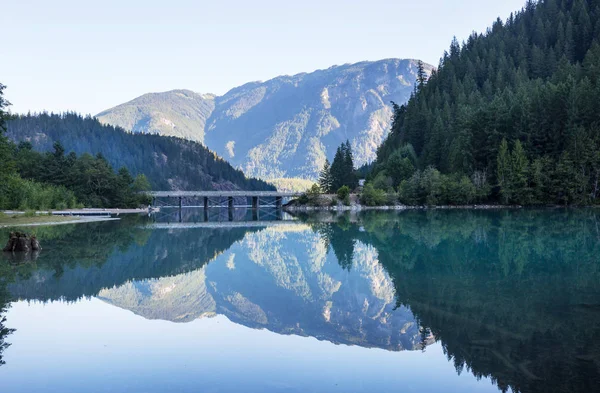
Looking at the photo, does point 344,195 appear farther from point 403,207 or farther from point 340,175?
point 340,175

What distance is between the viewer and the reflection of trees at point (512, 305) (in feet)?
33.9

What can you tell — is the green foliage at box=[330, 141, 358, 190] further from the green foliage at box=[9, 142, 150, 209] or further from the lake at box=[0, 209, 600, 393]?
the lake at box=[0, 209, 600, 393]

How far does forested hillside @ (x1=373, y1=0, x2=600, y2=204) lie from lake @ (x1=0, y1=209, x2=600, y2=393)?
2469 inches

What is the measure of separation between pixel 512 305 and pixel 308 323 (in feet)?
19.2

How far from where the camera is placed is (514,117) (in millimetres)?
94500

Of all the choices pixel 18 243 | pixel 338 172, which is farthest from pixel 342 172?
pixel 18 243

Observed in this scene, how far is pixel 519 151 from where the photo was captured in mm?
88062

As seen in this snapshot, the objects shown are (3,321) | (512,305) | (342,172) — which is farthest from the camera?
(342,172)

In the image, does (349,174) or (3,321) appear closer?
(3,321)

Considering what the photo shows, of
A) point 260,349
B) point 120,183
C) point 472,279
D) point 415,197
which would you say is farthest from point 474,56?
point 260,349

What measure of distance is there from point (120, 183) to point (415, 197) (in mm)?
56757

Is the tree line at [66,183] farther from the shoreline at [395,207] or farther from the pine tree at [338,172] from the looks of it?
the pine tree at [338,172]

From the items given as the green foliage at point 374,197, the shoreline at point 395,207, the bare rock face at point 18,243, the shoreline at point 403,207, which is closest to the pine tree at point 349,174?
the shoreline at point 395,207

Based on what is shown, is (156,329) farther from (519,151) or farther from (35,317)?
(519,151)
